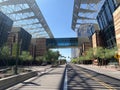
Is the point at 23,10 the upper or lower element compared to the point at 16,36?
upper

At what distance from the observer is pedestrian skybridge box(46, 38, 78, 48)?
11688 centimetres

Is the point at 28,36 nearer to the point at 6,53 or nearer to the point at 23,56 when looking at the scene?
the point at 23,56

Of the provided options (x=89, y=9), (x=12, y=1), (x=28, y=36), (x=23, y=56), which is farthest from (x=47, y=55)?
(x=12, y=1)

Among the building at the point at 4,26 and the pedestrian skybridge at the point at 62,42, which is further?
the pedestrian skybridge at the point at 62,42

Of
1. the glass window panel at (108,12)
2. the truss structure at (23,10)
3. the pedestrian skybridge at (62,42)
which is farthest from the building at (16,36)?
the glass window panel at (108,12)

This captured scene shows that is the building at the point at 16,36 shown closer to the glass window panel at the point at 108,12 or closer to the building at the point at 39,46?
the building at the point at 39,46

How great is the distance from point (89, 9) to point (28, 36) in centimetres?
3403

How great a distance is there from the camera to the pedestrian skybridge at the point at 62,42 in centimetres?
11688

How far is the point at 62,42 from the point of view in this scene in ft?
388

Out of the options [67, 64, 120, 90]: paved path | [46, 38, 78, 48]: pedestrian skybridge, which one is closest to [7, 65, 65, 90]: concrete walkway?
[67, 64, 120, 90]: paved path

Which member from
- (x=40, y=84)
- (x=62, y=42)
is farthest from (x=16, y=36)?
(x=40, y=84)

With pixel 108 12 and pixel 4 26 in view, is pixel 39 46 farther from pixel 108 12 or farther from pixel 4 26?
pixel 108 12

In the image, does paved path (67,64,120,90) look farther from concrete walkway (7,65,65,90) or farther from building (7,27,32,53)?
building (7,27,32,53)

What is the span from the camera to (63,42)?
387 feet
